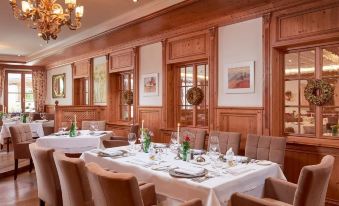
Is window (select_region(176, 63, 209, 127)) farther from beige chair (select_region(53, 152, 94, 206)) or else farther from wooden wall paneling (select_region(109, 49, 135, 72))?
beige chair (select_region(53, 152, 94, 206))

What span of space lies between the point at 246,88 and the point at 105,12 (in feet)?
10.4

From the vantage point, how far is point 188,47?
18.2 ft

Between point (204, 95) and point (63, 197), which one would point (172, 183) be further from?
point (204, 95)

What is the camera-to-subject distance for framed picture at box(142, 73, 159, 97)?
6.33 metres

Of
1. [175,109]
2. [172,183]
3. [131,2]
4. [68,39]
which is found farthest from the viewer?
[68,39]

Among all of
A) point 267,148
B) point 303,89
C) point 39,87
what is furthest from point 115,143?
point 39,87

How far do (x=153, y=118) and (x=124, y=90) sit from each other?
1.77 meters

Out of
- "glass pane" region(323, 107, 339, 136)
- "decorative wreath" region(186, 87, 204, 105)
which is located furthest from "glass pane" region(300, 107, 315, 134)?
"decorative wreath" region(186, 87, 204, 105)

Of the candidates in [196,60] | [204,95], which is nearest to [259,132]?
[204,95]

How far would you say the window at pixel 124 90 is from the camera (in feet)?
24.7

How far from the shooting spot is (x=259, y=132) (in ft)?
14.5

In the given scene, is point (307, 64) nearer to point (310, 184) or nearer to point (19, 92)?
point (310, 184)

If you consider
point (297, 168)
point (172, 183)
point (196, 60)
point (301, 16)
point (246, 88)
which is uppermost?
point (301, 16)

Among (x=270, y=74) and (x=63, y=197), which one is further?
(x=270, y=74)
